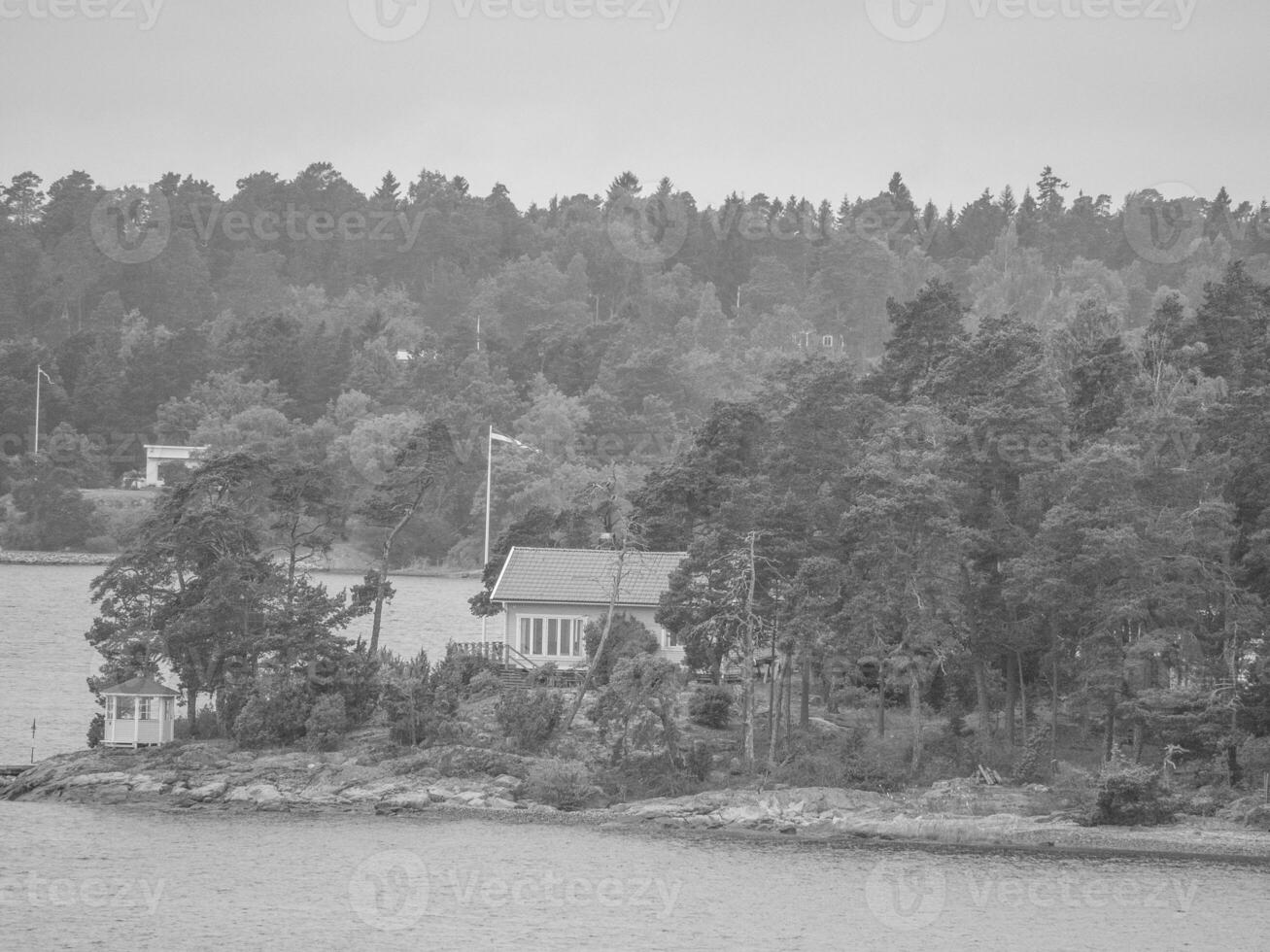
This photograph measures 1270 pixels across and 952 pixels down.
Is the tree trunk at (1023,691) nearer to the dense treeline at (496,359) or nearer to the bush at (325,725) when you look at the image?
the bush at (325,725)

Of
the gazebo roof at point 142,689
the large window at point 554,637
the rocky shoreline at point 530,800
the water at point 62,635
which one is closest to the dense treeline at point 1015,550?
the rocky shoreline at point 530,800

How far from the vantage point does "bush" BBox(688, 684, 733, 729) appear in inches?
2055

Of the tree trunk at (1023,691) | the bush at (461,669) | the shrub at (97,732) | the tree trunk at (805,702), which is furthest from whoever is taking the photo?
the bush at (461,669)

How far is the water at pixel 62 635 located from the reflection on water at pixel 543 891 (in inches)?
567

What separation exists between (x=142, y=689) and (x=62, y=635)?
41141 mm

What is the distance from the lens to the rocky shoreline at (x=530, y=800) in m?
44.3

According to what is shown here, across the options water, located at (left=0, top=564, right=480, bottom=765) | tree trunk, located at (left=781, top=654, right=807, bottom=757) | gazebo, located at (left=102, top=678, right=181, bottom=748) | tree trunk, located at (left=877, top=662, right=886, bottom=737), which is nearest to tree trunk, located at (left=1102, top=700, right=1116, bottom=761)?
tree trunk, located at (left=877, top=662, right=886, bottom=737)

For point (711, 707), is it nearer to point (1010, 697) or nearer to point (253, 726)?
point (1010, 697)

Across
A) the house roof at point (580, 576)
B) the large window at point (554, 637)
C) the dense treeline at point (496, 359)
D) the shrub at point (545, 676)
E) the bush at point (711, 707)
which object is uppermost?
the dense treeline at point (496, 359)

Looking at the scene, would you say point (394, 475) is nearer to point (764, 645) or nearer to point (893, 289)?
point (764, 645)

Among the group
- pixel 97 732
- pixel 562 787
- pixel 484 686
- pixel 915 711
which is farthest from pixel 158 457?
pixel 915 711

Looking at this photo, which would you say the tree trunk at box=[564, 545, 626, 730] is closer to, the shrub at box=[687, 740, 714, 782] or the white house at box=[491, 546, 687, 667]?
the white house at box=[491, 546, 687, 667]

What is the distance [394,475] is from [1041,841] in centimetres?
2471

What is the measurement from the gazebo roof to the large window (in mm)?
11944
